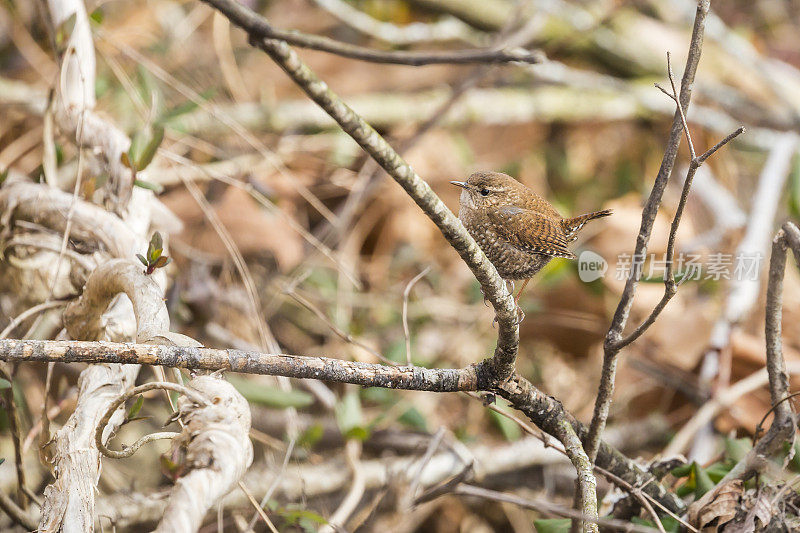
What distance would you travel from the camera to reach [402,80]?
530cm

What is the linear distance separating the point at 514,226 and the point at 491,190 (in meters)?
0.20

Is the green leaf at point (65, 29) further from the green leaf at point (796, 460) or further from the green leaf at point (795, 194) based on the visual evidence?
the green leaf at point (795, 194)

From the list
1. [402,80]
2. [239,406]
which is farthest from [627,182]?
[239,406]

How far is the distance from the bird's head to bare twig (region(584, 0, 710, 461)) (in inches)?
21.5

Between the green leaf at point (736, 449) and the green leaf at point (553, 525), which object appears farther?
the green leaf at point (736, 449)

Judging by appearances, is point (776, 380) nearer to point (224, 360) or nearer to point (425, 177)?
point (224, 360)

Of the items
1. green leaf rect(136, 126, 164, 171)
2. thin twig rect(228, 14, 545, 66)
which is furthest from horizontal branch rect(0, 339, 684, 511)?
green leaf rect(136, 126, 164, 171)

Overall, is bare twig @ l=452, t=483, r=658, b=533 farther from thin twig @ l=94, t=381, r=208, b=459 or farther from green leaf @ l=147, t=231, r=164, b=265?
green leaf @ l=147, t=231, r=164, b=265

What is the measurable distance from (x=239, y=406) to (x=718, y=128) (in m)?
4.63

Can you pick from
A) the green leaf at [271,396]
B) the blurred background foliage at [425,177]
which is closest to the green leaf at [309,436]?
the blurred background foliage at [425,177]

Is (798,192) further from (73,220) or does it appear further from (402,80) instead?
(73,220)

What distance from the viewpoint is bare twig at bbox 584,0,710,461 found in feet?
5.91

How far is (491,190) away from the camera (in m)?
2.43

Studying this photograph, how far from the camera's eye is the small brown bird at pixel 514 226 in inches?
90.1
